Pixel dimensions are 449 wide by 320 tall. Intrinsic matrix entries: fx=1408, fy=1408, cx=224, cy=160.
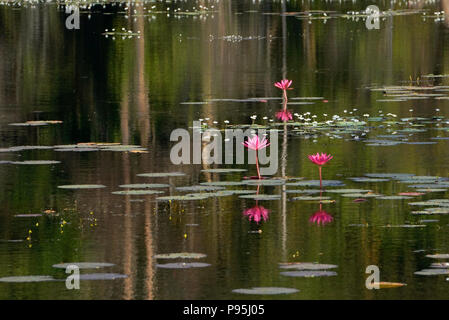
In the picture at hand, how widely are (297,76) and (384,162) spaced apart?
430 inches

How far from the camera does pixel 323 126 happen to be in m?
18.8

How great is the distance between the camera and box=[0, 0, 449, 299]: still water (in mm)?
10617

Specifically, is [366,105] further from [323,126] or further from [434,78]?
[434,78]

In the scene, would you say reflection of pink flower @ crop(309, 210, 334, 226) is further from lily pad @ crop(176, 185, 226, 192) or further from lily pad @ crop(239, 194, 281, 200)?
lily pad @ crop(176, 185, 226, 192)

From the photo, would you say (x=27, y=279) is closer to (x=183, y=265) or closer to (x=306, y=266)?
(x=183, y=265)

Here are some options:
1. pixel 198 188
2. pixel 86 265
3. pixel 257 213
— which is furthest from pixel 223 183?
pixel 86 265

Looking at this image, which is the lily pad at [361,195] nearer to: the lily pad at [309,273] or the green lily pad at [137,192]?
the green lily pad at [137,192]

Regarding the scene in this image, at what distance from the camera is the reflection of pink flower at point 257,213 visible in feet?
41.4

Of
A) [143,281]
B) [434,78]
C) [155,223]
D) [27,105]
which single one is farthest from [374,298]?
[434,78]

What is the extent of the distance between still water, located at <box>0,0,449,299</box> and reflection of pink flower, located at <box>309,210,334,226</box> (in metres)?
0.06

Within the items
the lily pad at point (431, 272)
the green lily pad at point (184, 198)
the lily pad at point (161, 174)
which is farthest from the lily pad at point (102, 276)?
the lily pad at point (161, 174)

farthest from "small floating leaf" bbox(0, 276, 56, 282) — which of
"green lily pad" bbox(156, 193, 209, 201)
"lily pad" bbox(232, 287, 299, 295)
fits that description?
Result: "green lily pad" bbox(156, 193, 209, 201)

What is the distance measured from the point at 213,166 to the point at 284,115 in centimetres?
473

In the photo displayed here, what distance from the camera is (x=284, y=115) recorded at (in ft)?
66.0
